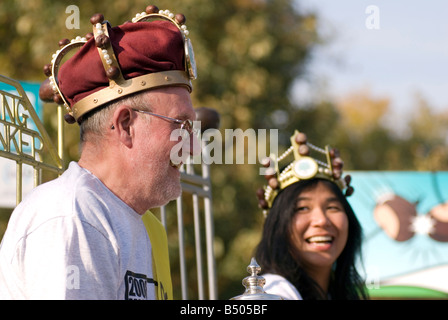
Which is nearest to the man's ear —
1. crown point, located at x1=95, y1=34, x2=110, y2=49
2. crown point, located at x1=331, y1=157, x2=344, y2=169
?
crown point, located at x1=95, y1=34, x2=110, y2=49

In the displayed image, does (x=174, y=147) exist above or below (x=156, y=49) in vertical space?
below

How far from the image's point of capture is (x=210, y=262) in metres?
4.79

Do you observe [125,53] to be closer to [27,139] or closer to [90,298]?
[90,298]

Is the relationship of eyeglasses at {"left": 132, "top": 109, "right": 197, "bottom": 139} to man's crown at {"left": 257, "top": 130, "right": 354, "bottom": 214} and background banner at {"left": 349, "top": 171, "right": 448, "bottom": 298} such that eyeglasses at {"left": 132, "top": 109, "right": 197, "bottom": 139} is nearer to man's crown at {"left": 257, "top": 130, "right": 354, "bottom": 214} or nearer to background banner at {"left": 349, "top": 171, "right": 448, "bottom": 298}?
man's crown at {"left": 257, "top": 130, "right": 354, "bottom": 214}

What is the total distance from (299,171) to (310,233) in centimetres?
35

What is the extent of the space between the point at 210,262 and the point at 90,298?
2704 millimetres

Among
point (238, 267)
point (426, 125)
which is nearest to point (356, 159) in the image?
point (426, 125)

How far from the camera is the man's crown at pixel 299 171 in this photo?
422cm

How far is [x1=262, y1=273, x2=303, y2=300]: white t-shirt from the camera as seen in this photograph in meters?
3.78

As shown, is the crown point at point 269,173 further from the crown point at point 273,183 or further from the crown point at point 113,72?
the crown point at point 113,72

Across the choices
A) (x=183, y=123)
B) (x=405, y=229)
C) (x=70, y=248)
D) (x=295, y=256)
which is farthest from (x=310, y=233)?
(x=405, y=229)

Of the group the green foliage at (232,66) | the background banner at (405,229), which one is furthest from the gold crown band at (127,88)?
the green foliage at (232,66)

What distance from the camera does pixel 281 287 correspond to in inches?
151

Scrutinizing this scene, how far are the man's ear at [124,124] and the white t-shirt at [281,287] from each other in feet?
4.73
